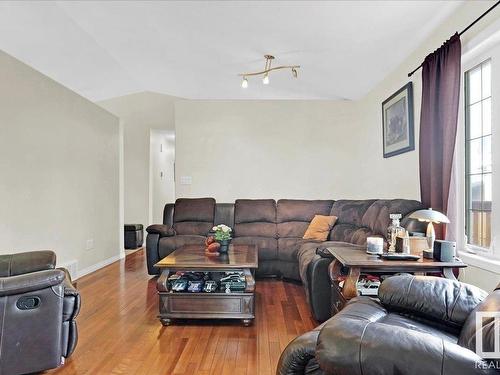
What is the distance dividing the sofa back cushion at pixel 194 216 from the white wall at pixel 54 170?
115 cm

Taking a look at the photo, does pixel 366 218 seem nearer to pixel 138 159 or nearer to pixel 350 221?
pixel 350 221

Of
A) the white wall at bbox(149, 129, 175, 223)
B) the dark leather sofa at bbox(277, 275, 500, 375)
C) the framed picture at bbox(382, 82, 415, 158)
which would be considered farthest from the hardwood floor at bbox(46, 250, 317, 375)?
the white wall at bbox(149, 129, 175, 223)

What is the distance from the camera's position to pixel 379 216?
3.41 meters

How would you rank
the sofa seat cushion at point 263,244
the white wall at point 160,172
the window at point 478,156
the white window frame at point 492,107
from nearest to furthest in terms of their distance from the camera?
the white window frame at point 492,107 → the window at point 478,156 → the sofa seat cushion at point 263,244 → the white wall at point 160,172

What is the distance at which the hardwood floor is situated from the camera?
7.30 ft

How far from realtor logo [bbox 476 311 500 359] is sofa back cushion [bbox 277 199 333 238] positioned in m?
3.53

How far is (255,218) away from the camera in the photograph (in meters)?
5.04

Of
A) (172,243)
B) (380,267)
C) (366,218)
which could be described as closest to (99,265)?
(172,243)

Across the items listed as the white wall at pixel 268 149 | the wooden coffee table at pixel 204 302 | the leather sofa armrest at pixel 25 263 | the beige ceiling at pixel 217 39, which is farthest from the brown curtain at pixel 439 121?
the leather sofa armrest at pixel 25 263

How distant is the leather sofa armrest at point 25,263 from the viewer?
2.38m

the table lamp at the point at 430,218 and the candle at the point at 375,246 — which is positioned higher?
the table lamp at the point at 430,218

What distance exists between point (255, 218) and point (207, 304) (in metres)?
2.20

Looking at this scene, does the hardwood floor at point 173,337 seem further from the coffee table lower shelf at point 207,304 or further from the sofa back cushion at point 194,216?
the sofa back cushion at point 194,216

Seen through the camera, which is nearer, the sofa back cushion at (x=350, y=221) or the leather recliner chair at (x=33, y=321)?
the leather recliner chair at (x=33, y=321)
